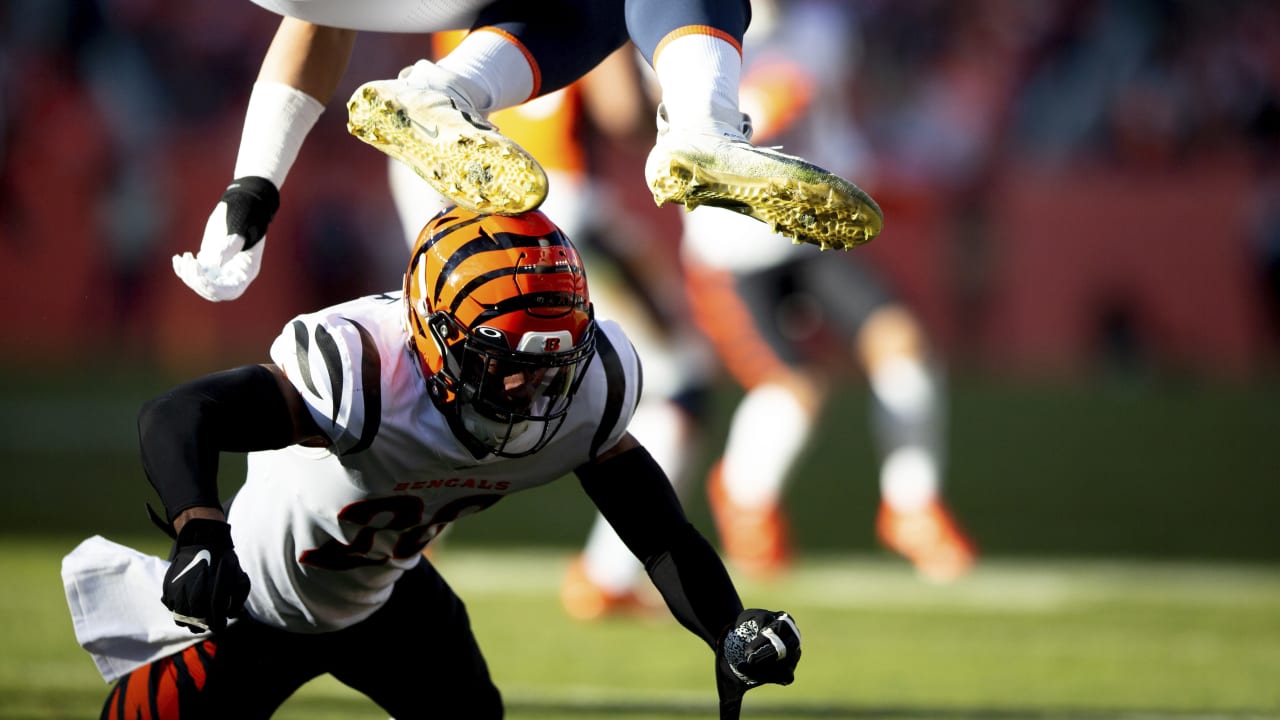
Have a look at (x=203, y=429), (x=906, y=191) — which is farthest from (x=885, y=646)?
(x=906, y=191)

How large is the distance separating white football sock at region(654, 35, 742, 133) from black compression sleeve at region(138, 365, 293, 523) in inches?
33.9

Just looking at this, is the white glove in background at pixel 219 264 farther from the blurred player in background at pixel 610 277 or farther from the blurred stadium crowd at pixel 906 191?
the blurred stadium crowd at pixel 906 191

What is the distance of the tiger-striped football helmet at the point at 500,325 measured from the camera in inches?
114

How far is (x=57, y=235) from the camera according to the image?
48.6 ft

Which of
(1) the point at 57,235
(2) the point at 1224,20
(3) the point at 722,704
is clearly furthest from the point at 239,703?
(2) the point at 1224,20

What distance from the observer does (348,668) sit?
341cm

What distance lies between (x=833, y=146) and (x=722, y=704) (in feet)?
14.7

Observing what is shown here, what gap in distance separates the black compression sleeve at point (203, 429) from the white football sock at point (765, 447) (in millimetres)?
4293

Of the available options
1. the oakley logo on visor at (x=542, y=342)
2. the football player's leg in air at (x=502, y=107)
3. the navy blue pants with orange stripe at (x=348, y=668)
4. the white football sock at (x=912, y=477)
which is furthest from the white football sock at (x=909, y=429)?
the oakley logo on visor at (x=542, y=342)

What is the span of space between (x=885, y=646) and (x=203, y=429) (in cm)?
347

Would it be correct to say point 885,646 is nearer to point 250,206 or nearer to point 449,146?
point 250,206

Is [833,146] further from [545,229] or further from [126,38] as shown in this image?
[126,38]

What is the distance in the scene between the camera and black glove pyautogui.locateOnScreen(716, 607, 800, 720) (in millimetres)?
2852

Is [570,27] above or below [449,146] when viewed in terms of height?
above
